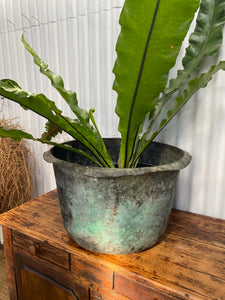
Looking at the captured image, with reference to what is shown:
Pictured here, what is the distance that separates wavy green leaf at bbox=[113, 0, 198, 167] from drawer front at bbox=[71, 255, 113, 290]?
1.28 feet

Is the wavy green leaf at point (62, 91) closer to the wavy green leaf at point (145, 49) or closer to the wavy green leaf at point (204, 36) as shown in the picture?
the wavy green leaf at point (145, 49)

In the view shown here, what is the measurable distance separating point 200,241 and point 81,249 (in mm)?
364

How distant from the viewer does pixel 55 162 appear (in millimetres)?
589

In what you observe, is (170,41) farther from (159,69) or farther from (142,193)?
(142,193)

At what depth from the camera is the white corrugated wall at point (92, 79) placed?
84 cm

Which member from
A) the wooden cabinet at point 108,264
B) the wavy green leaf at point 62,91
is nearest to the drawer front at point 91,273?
the wooden cabinet at point 108,264

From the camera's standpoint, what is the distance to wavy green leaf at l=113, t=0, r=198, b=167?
1.55 ft

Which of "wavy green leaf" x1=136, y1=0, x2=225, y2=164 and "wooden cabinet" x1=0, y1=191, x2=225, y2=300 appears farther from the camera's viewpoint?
"wavy green leaf" x1=136, y1=0, x2=225, y2=164

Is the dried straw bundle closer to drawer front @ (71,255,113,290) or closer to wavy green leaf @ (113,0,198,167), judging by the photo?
drawer front @ (71,255,113,290)

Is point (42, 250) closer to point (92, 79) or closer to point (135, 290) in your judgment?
point (135, 290)

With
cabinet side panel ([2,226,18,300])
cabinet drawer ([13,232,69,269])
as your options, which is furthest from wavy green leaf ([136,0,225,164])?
cabinet side panel ([2,226,18,300])

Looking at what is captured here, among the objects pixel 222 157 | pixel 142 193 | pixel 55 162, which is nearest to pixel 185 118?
pixel 222 157

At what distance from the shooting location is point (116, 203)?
1.86 ft

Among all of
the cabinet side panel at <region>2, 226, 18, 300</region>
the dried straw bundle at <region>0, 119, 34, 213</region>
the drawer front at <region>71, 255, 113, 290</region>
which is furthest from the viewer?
the dried straw bundle at <region>0, 119, 34, 213</region>
